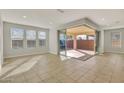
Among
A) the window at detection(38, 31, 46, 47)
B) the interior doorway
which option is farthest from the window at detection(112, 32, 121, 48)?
the window at detection(38, 31, 46, 47)

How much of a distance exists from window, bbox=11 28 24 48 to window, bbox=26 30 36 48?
44 centimetres

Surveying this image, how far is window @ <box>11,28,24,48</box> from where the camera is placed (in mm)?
5506

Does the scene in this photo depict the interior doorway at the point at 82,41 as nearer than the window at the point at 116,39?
No

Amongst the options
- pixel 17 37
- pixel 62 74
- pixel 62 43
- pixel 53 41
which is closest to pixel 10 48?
pixel 17 37

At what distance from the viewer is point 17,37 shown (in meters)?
5.71

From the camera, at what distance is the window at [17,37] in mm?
5506

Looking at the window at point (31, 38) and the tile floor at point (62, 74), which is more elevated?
the window at point (31, 38)

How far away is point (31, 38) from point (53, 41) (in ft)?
5.69

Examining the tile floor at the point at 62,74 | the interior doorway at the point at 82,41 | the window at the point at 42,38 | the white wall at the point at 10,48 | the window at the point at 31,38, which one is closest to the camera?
the tile floor at the point at 62,74

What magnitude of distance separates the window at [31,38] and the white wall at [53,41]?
1.40 meters

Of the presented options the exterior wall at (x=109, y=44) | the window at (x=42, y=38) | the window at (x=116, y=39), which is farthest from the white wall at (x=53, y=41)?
the window at (x=116, y=39)

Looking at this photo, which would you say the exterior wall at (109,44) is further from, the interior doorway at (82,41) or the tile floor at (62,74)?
the tile floor at (62,74)
